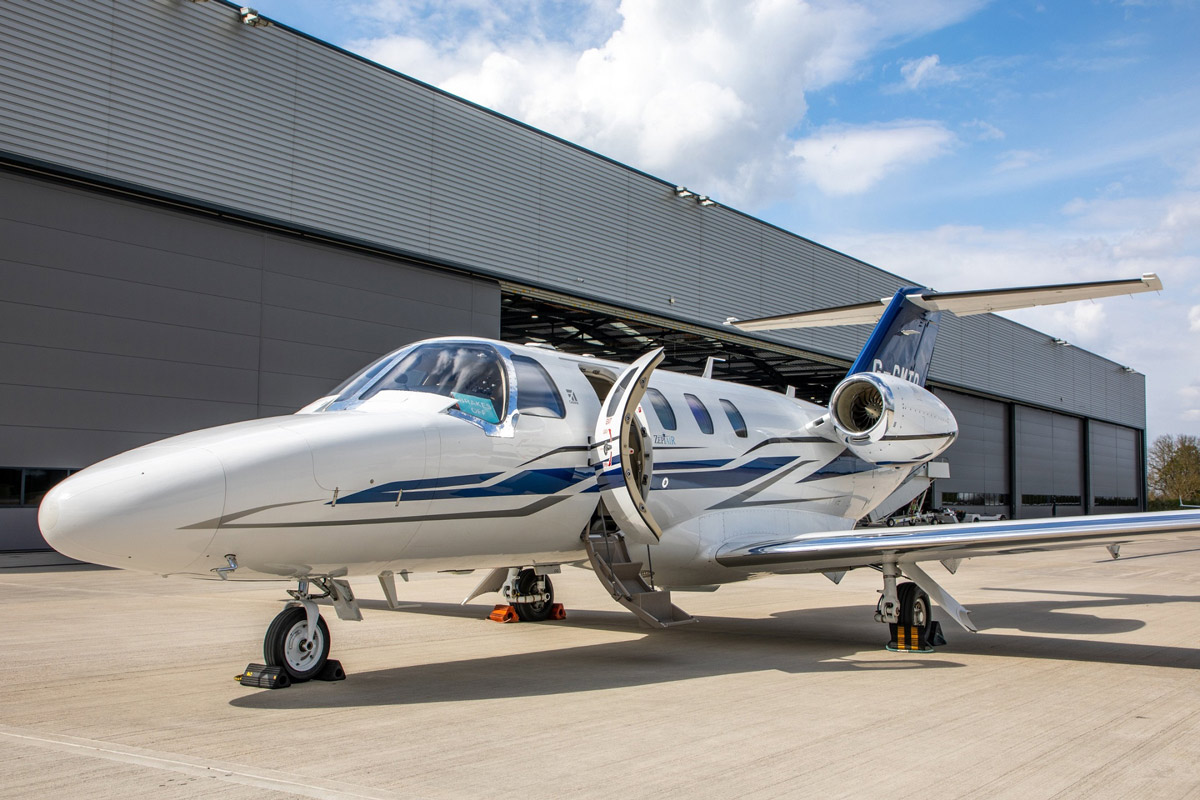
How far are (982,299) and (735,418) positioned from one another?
173 inches

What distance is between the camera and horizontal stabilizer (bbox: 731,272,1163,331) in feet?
36.4

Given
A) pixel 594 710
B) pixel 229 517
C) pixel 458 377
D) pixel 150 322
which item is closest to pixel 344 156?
pixel 150 322

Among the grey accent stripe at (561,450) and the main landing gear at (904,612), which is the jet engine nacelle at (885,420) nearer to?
the main landing gear at (904,612)

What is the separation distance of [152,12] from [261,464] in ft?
58.7

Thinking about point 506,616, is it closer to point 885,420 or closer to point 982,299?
point 885,420

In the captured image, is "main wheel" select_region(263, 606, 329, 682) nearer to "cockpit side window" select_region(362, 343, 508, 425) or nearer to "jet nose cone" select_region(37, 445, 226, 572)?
"jet nose cone" select_region(37, 445, 226, 572)

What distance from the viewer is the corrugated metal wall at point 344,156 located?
63.7 ft

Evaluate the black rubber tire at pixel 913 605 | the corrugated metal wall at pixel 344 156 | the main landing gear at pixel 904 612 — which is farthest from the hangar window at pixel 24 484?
the black rubber tire at pixel 913 605

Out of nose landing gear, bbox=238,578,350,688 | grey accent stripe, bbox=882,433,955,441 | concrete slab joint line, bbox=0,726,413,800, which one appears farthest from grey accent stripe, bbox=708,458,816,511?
concrete slab joint line, bbox=0,726,413,800

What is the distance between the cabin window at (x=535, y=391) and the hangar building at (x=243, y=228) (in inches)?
592

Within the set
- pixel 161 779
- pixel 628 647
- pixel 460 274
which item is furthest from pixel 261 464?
pixel 460 274

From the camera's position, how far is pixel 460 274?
84.7ft

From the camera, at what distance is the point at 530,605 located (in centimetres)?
1169

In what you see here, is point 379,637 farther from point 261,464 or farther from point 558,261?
point 558,261
